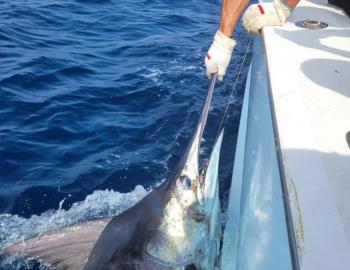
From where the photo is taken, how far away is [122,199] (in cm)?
305

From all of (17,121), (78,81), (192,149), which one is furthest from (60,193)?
(78,81)

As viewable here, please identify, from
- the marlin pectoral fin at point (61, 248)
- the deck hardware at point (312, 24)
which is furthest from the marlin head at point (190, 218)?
the deck hardware at point (312, 24)

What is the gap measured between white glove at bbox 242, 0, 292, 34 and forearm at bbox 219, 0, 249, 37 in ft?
1.38

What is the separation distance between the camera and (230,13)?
2336 millimetres

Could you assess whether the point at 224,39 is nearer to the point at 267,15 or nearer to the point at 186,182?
the point at 267,15

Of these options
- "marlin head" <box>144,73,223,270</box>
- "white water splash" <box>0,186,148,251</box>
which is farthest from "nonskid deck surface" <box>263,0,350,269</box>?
"white water splash" <box>0,186,148,251</box>

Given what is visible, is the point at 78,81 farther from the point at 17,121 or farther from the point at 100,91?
the point at 17,121

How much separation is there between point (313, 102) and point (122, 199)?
153 cm

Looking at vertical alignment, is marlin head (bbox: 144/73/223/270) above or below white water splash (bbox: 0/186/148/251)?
above

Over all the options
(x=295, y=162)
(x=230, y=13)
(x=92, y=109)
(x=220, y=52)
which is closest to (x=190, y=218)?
(x=295, y=162)

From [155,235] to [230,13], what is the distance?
122 cm

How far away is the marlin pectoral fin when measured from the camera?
1.90 m

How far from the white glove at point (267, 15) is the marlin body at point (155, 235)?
43.3 inches

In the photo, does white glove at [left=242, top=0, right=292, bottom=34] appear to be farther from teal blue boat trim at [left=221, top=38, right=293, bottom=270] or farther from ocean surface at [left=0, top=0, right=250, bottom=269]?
ocean surface at [left=0, top=0, right=250, bottom=269]
